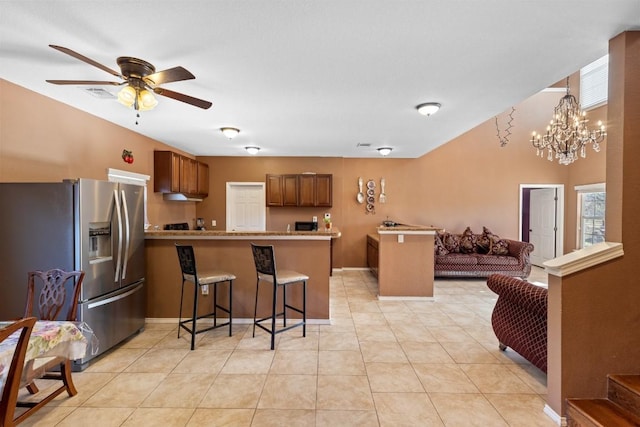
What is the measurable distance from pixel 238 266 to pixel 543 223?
24.3 feet

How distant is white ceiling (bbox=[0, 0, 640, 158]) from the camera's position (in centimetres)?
163

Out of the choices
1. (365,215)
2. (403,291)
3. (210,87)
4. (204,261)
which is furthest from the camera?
(365,215)

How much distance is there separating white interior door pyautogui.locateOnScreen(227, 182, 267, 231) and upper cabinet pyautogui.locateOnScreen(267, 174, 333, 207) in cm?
41

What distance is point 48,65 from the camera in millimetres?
2256

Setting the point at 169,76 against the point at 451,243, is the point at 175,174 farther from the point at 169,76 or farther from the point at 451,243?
the point at 451,243

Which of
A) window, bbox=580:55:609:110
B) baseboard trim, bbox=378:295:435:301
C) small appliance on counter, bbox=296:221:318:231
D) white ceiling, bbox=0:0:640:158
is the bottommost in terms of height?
baseboard trim, bbox=378:295:435:301

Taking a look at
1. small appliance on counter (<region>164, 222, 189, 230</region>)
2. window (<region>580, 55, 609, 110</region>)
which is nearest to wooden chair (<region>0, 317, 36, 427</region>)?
small appliance on counter (<region>164, 222, 189, 230</region>)

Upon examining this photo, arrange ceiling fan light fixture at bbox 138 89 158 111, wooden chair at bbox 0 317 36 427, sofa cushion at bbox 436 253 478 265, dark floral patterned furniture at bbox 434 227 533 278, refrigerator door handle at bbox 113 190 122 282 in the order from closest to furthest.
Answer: wooden chair at bbox 0 317 36 427, ceiling fan light fixture at bbox 138 89 158 111, refrigerator door handle at bbox 113 190 122 282, dark floral patterned furniture at bbox 434 227 533 278, sofa cushion at bbox 436 253 478 265

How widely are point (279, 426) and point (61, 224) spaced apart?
238 centimetres

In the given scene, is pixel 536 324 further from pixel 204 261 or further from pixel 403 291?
pixel 204 261

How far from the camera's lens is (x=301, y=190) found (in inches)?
236

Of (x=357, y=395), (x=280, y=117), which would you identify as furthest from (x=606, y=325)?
(x=280, y=117)

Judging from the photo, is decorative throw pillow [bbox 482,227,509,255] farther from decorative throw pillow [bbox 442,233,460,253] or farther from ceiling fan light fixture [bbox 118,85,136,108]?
ceiling fan light fixture [bbox 118,85,136,108]

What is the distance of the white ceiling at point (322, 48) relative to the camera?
1.63 m
